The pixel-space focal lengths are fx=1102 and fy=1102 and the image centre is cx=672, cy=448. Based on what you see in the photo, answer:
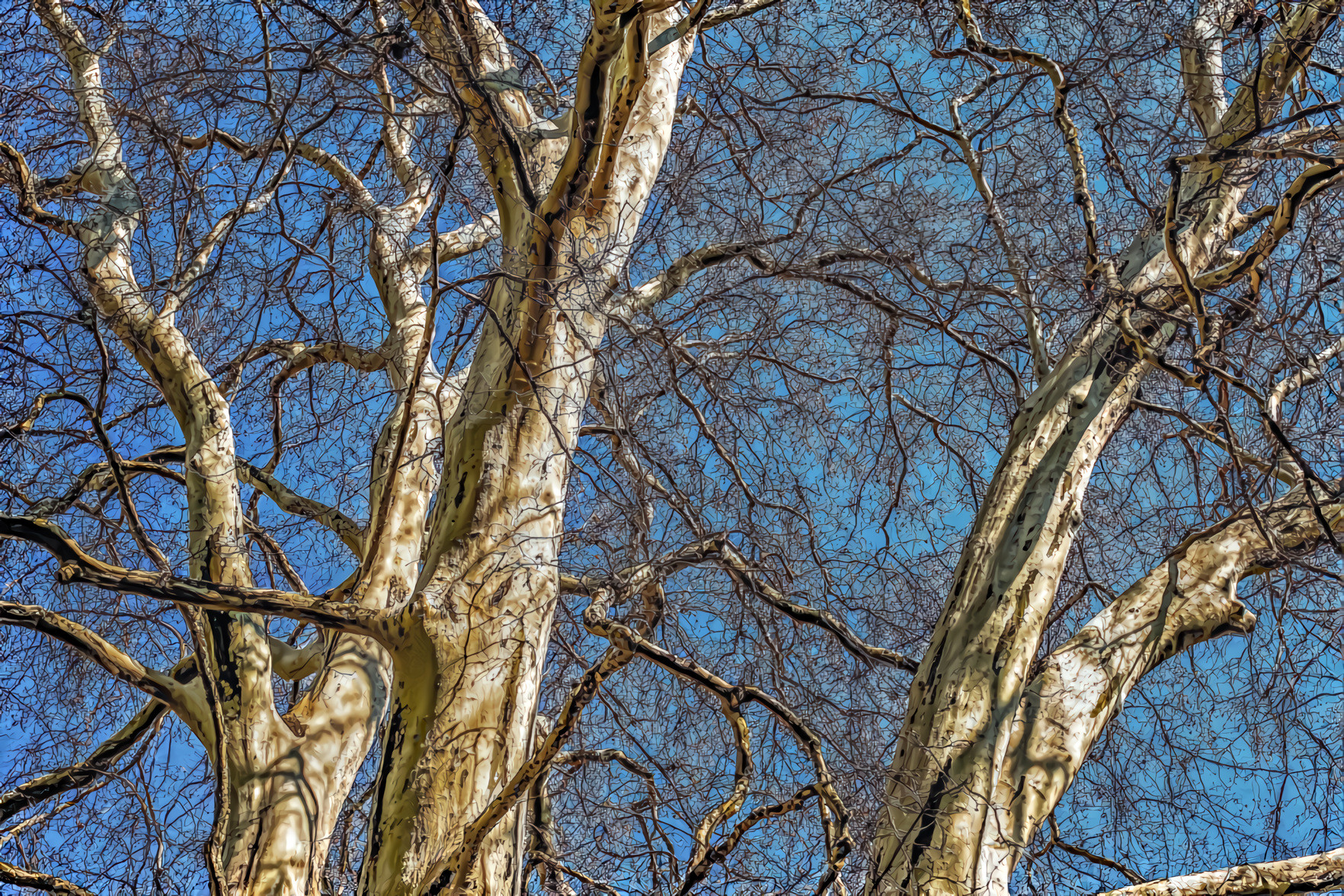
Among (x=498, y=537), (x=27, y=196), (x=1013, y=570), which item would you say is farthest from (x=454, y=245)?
(x=1013, y=570)

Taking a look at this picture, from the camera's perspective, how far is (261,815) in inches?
164

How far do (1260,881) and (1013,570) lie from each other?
1329mm

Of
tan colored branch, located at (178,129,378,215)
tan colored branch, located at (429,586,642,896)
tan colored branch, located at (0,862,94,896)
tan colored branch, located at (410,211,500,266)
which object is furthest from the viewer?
tan colored branch, located at (410,211,500,266)

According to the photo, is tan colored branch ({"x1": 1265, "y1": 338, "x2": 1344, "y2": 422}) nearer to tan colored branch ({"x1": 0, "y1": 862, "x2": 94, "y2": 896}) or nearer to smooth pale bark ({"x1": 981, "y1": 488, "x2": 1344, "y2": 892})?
smooth pale bark ({"x1": 981, "y1": 488, "x2": 1344, "y2": 892})

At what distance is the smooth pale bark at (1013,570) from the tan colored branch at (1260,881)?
0.49 m

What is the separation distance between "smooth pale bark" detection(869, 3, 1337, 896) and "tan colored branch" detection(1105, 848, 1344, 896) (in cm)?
49

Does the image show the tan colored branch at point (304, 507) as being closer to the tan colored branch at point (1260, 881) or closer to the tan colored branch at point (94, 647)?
the tan colored branch at point (94, 647)

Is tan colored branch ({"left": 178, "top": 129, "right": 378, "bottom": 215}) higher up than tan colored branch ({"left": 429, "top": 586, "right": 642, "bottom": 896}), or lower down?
higher up

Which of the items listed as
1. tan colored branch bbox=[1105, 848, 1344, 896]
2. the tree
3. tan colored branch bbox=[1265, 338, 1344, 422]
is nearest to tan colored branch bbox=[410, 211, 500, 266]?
the tree

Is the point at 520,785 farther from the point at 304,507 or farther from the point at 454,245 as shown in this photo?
the point at 454,245

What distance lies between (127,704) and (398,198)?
3238 millimetres

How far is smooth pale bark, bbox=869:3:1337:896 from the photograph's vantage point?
12.7 ft

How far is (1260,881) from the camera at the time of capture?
369 centimetres

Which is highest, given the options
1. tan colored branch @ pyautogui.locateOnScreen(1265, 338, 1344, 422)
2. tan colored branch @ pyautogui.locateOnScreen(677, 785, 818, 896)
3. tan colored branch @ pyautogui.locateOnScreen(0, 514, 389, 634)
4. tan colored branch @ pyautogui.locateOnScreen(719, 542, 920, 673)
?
tan colored branch @ pyautogui.locateOnScreen(1265, 338, 1344, 422)
